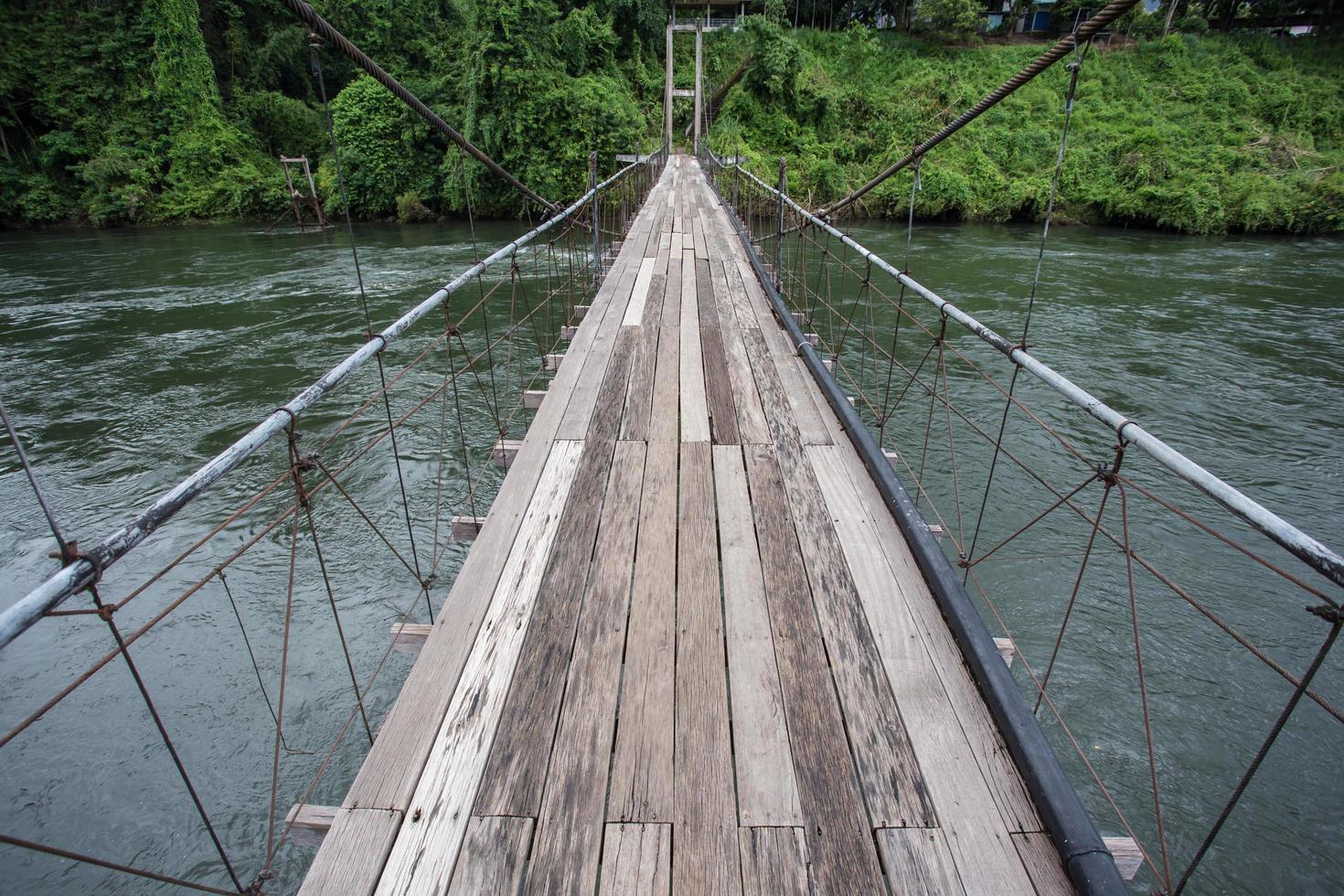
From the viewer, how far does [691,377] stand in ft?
11.1

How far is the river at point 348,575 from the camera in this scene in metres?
2.89

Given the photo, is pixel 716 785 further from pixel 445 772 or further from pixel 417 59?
pixel 417 59

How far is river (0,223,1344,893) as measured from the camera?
9.50 ft

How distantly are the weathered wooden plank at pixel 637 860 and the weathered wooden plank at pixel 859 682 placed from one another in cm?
43

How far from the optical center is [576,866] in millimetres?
1223

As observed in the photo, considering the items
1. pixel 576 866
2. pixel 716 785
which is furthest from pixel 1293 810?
pixel 576 866

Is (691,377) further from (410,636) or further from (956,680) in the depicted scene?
(956,680)

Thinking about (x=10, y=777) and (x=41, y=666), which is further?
(x=41, y=666)

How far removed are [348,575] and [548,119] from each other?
47.1 feet

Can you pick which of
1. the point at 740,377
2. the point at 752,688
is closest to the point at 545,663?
the point at 752,688

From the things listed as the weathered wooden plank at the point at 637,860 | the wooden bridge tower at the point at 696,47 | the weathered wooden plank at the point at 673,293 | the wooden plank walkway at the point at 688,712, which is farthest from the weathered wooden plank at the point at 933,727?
the wooden bridge tower at the point at 696,47

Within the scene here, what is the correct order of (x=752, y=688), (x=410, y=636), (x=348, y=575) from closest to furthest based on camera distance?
(x=752, y=688)
(x=410, y=636)
(x=348, y=575)

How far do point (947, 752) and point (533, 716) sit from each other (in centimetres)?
95

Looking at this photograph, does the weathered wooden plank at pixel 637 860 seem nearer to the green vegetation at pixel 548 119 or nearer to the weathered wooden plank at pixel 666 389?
the weathered wooden plank at pixel 666 389
